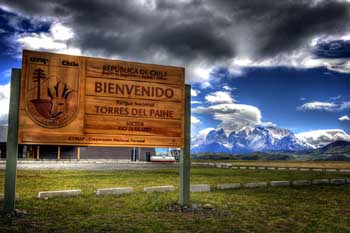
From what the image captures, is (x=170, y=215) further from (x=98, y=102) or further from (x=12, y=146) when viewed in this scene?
(x=12, y=146)

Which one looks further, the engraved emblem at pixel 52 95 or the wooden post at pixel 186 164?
the wooden post at pixel 186 164

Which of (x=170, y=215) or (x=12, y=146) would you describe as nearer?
(x=12, y=146)

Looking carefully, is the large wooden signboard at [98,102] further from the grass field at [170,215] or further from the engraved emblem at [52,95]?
the grass field at [170,215]

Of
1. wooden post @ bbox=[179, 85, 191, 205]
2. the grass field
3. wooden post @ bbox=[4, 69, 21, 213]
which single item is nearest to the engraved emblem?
wooden post @ bbox=[4, 69, 21, 213]

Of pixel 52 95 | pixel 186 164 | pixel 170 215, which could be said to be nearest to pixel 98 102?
pixel 52 95

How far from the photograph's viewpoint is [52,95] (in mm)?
9922

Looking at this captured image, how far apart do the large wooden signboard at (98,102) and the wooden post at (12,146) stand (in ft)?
0.49

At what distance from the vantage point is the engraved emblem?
383 inches

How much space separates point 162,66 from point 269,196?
6806mm

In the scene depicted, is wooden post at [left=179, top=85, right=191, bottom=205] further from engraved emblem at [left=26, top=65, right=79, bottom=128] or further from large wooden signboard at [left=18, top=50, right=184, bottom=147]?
engraved emblem at [left=26, top=65, right=79, bottom=128]

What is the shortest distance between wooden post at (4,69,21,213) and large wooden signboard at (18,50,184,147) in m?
0.15

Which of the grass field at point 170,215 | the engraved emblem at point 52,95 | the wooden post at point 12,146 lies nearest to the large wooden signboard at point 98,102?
the engraved emblem at point 52,95

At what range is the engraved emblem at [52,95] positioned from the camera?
9.73 m

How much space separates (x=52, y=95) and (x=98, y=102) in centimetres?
128
